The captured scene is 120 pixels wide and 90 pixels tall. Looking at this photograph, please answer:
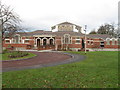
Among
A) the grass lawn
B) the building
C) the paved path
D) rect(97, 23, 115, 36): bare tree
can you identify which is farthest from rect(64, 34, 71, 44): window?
rect(97, 23, 115, 36): bare tree

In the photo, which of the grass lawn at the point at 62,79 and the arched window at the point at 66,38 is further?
the arched window at the point at 66,38

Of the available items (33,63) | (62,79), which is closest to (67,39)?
(33,63)

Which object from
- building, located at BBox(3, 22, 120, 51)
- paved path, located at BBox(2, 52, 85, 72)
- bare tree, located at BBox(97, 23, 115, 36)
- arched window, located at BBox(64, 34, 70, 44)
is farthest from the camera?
bare tree, located at BBox(97, 23, 115, 36)

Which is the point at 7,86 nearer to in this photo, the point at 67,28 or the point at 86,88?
the point at 86,88

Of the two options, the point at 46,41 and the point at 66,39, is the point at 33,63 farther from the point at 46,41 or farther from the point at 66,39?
the point at 66,39

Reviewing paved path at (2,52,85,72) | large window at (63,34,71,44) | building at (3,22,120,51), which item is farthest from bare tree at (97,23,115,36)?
paved path at (2,52,85,72)

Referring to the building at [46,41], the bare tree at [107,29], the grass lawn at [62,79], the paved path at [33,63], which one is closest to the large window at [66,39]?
the building at [46,41]

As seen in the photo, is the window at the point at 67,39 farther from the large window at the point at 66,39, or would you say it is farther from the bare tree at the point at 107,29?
the bare tree at the point at 107,29

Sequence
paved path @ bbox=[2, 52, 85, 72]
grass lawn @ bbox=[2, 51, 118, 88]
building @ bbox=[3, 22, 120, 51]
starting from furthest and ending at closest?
building @ bbox=[3, 22, 120, 51] → paved path @ bbox=[2, 52, 85, 72] → grass lawn @ bbox=[2, 51, 118, 88]

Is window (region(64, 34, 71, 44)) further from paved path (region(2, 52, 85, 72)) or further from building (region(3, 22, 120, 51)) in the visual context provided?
paved path (region(2, 52, 85, 72))

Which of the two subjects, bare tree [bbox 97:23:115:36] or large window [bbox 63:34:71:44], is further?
bare tree [bbox 97:23:115:36]

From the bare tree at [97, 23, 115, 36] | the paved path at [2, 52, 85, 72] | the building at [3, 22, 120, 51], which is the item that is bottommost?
the paved path at [2, 52, 85, 72]

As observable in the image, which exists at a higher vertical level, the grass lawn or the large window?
the large window

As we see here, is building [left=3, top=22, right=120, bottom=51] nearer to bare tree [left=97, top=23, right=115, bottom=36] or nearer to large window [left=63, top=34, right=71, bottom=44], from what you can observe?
large window [left=63, top=34, right=71, bottom=44]
